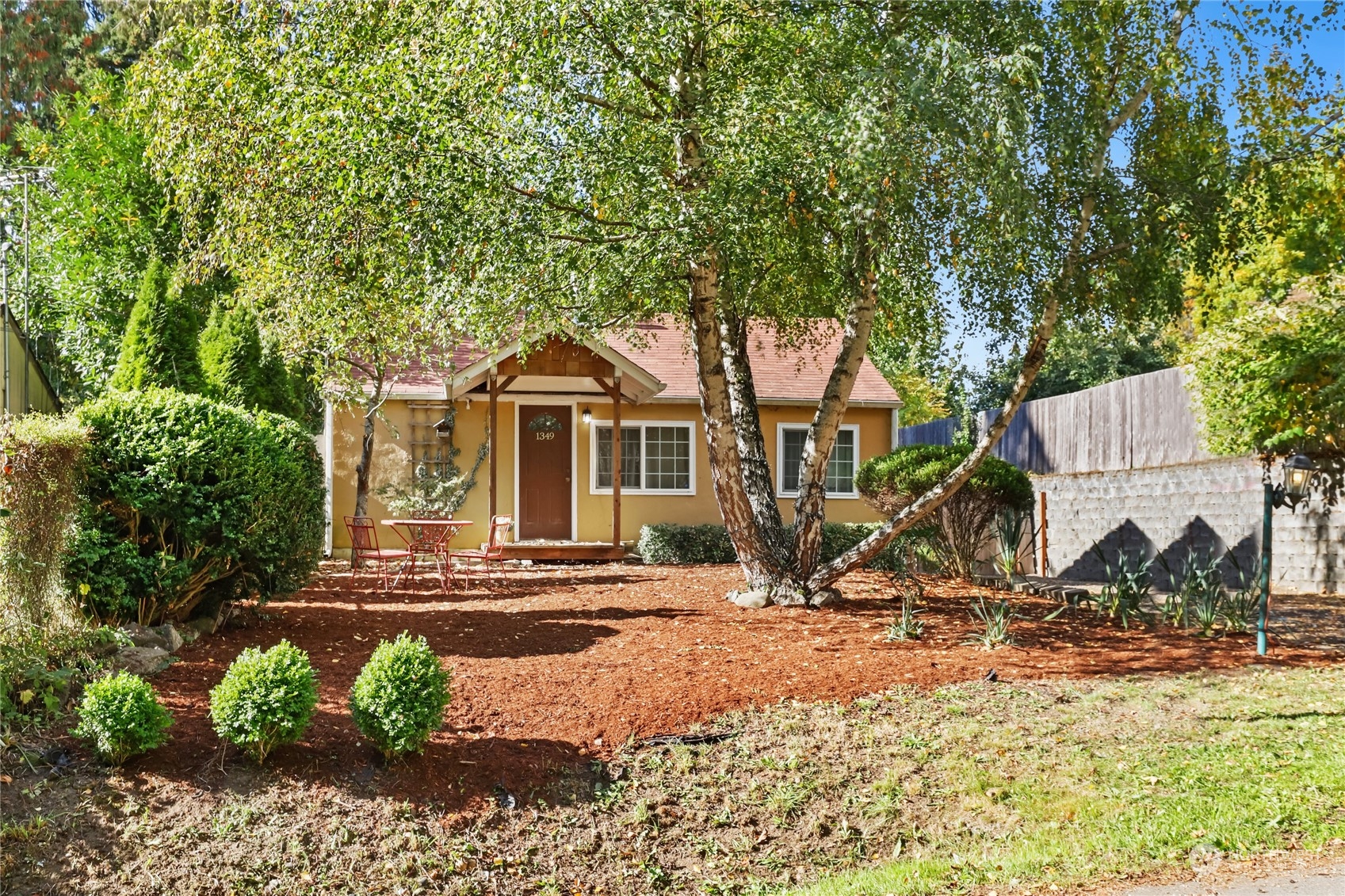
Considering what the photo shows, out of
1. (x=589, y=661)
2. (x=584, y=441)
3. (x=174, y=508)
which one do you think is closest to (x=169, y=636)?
(x=174, y=508)

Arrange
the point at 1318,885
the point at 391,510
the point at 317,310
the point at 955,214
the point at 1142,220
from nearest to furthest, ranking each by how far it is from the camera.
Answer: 1. the point at 1318,885
2. the point at 955,214
3. the point at 1142,220
4. the point at 317,310
5. the point at 391,510

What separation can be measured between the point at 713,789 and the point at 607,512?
1239cm

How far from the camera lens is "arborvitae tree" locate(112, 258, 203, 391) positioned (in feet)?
41.5

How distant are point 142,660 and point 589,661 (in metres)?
3.04

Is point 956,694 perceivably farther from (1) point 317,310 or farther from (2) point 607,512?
(2) point 607,512

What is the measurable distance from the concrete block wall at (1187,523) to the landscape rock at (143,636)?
1204 cm

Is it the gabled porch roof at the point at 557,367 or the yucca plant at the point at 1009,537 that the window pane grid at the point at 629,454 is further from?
the yucca plant at the point at 1009,537

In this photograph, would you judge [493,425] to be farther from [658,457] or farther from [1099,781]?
[1099,781]

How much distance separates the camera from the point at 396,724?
18.1ft

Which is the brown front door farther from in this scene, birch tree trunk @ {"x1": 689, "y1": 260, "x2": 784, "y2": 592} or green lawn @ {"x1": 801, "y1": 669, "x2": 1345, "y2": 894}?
green lawn @ {"x1": 801, "y1": 669, "x2": 1345, "y2": 894}

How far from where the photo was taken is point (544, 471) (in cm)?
1817

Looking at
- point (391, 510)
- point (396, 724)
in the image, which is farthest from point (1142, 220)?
point (391, 510)

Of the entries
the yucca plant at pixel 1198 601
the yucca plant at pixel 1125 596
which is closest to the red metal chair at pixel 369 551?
the yucca plant at pixel 1125 596

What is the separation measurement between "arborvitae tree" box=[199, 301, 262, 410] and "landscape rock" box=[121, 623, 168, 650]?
7.25m
